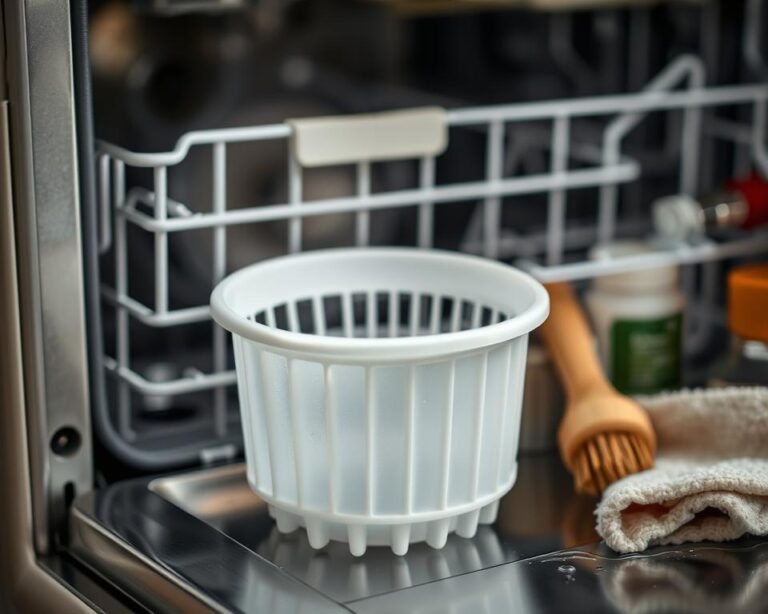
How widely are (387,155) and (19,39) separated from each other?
313mm

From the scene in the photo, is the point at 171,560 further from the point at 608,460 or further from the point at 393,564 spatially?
the point at 608,460

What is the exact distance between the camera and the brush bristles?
90 cm

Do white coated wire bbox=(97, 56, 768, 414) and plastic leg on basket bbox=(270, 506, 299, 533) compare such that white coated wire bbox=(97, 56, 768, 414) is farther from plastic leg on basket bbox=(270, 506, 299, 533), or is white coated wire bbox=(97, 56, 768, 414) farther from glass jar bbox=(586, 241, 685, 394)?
plastic leg on basket bbox=(270, 506, 299, 533)

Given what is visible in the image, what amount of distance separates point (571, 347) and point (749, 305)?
158 mm

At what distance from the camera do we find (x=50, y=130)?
2.72ft

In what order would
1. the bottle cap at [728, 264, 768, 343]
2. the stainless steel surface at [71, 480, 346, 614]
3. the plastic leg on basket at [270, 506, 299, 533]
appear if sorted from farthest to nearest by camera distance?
1. the bottle cap at [728, 264, 768, 343]
2. the plastic leg on basket at [270, 506, 299, 533]
3. the stainless steel surface at [71, 480, 346, 614]

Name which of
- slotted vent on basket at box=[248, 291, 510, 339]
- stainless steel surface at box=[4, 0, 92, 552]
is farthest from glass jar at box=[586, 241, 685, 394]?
stainless steel surface at box=[4, 0, 92, 552]

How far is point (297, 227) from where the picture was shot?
0.97m

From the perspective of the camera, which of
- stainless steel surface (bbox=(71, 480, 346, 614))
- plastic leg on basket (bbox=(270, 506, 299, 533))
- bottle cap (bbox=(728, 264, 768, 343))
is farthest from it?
bottle cap (bbox=(728, 264, 768, 343))

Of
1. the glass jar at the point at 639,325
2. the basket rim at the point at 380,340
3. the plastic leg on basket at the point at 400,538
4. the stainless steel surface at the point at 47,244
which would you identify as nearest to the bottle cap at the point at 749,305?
the glass jar at the point at 639,325

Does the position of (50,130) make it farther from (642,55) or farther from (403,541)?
(642,55)

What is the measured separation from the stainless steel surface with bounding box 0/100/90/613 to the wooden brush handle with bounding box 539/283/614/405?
1.33ft

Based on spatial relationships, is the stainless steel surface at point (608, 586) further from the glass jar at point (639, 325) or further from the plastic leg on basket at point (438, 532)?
the glass jar at point (639, 325)

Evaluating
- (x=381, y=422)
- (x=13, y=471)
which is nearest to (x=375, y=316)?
(x=381, y=422)
